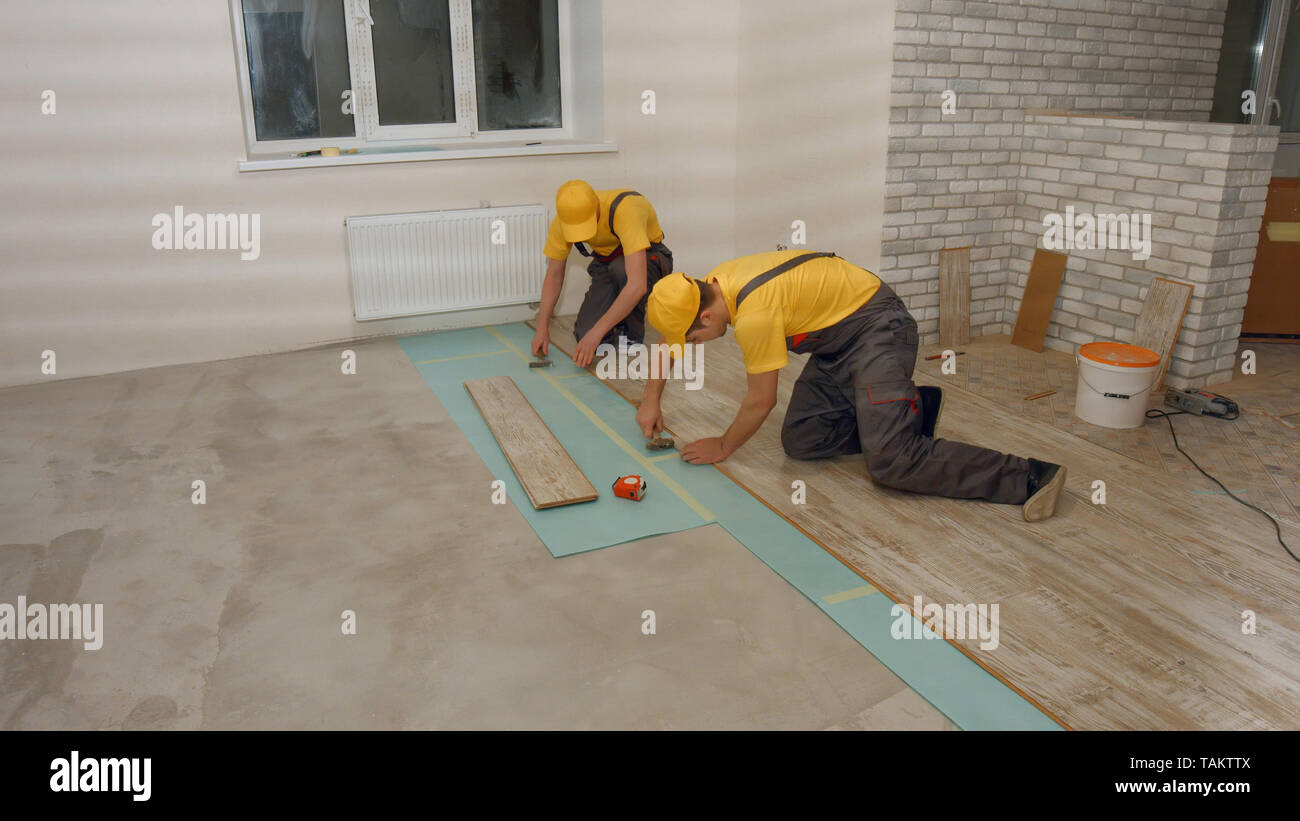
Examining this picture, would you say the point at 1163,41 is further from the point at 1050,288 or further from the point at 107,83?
the point at 107,83

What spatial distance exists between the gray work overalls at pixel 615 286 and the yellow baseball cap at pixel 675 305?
5.53ft

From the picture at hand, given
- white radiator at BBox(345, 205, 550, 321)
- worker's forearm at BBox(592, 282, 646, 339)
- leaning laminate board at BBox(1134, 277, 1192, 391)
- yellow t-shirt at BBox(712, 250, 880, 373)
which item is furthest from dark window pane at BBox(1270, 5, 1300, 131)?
white radiator at BBox(345, 205, 550, 321)

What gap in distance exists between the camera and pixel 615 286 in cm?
533

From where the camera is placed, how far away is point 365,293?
5656 mm

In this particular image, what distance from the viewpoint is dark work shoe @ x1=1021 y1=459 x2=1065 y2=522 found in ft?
11.0

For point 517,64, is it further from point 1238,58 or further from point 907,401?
point 1238,58

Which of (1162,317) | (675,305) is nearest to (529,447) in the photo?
(675,305)

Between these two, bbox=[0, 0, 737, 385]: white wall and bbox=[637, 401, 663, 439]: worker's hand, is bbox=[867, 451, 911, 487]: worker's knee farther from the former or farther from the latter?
bbox=[0, 0, 737, 385]: white wall

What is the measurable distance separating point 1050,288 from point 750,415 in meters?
2.79

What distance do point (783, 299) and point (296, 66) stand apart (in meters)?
3.73

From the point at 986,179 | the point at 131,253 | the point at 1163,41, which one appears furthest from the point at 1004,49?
the point at 131,253

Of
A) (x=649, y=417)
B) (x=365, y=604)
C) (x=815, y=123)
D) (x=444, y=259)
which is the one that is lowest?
(x=365, y=604)

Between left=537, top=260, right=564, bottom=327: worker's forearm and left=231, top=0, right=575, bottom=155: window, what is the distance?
1.63 metres

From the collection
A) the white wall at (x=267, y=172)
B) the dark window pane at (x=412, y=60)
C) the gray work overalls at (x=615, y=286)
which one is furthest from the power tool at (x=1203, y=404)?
the dark window pane at (x=412, y=60)
